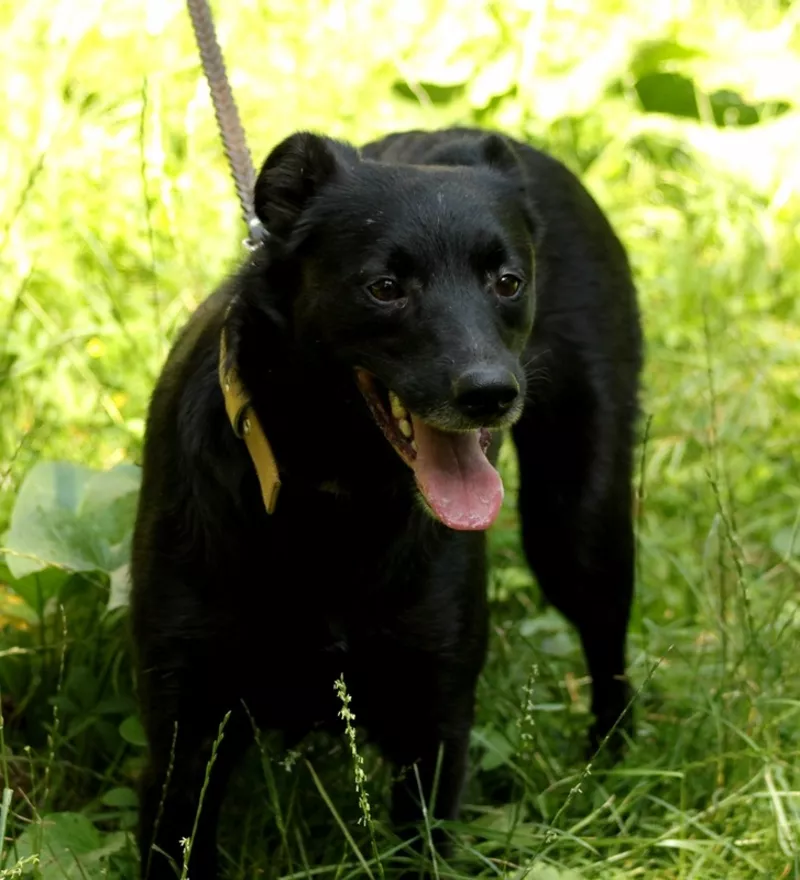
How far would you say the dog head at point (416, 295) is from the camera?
220 centimetres

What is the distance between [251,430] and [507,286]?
487 millimetres

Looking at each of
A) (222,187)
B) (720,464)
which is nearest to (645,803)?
(720,464)

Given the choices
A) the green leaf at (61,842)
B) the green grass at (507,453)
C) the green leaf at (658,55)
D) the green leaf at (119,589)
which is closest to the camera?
the green leaf at (61,842)

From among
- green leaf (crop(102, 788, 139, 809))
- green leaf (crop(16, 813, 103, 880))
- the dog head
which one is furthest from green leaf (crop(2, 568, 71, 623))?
the dog head

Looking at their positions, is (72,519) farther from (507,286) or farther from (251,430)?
(507,286)

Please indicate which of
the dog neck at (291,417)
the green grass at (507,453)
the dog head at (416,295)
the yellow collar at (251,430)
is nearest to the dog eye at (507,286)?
the dog head at (416,295)

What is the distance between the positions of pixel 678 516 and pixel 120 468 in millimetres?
1755

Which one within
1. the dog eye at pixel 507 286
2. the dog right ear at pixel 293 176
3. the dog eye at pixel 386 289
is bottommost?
the dog eye at pixel 507 286

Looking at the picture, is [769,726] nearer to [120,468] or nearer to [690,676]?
[690,676]

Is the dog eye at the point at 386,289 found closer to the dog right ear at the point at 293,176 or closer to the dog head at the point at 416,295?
the dog head at the point at 416,295

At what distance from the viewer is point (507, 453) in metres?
4.16

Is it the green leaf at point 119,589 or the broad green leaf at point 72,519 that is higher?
the broad green leaf at point 72,519

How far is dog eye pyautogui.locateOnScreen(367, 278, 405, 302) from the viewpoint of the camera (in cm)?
229

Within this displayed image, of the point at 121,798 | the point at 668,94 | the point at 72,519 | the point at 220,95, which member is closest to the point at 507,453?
the point at 72,519
